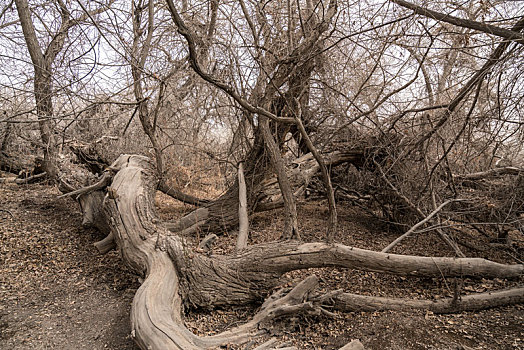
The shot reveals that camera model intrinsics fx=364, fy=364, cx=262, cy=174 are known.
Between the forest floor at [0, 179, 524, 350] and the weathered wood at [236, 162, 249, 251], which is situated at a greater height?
the weathered wood at [236, 162, 249, 251]

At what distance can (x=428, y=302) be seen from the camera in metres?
3.16

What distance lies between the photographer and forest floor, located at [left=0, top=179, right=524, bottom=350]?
279 cm

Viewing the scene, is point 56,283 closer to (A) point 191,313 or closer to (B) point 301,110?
(A) point 191,313

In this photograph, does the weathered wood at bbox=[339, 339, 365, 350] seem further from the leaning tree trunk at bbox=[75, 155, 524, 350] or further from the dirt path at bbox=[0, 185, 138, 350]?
the dirt path at bbox=[0, 185, 138, 350]

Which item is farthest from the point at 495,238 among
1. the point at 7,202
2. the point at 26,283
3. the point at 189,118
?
the point at 7,202

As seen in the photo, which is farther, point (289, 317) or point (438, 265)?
point (438, 265)

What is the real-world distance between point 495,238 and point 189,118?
469 cm

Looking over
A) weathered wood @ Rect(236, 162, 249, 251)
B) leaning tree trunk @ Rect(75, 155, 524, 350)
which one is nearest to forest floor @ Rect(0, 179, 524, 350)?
leaning tree trunk @ Rect(75, 155, 524, 350)

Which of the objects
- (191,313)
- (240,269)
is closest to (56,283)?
(191,313)

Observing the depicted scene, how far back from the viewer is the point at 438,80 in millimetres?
3895

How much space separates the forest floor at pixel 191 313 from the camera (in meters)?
2.79

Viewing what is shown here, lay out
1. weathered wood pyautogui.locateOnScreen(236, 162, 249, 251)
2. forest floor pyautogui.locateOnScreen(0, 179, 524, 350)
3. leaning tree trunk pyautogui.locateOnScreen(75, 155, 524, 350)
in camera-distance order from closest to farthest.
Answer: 1. forest floor pyautogui.locateOnScreen(0, 179, 524, 350)
2. leaning tree trunk pyautogui.locateOnScreen(75, 155, 524, 350)
3. weathered wood pyautogui.locateOnScreen(236, 162, 249, 251)

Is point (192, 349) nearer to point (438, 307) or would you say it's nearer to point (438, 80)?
point (438, 307)

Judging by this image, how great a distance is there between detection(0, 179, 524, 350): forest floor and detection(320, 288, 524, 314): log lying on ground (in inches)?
2.5
